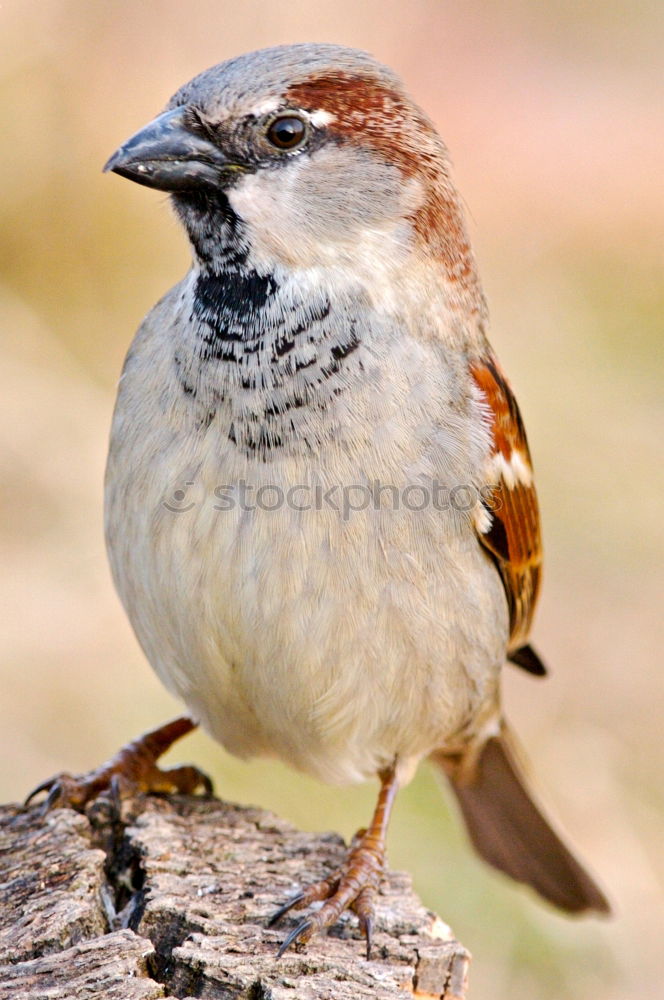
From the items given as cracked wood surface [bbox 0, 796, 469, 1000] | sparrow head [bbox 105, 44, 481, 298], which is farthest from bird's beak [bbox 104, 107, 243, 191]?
cracked wood surface [bbox 0, 796, 469, 1000]

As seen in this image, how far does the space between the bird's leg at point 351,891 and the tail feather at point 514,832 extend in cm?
87

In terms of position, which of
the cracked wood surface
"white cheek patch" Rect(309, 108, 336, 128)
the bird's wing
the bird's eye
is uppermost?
"white cheek patch" Rect(309, 108, 336, 128)

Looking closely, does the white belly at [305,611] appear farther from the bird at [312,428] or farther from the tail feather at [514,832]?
the tail feather at [514,832]

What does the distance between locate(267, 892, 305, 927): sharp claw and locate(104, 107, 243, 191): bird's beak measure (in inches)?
58.3

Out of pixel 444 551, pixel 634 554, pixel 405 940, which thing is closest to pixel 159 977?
pixel 405 940

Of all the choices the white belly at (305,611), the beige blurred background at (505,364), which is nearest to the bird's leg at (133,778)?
the white belly at (305,611)

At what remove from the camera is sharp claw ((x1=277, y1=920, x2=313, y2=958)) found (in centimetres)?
226

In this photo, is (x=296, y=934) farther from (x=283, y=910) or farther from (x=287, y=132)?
(x=287, y=132)

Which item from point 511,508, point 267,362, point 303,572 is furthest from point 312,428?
point 511,508

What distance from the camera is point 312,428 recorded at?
8.45ft

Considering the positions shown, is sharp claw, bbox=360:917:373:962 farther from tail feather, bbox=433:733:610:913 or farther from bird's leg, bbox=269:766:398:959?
tail feather, bbox=433:733:610:913

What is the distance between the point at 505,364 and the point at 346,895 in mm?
→ 3314

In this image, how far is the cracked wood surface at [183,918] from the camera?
2117mm

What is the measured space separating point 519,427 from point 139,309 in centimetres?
257
